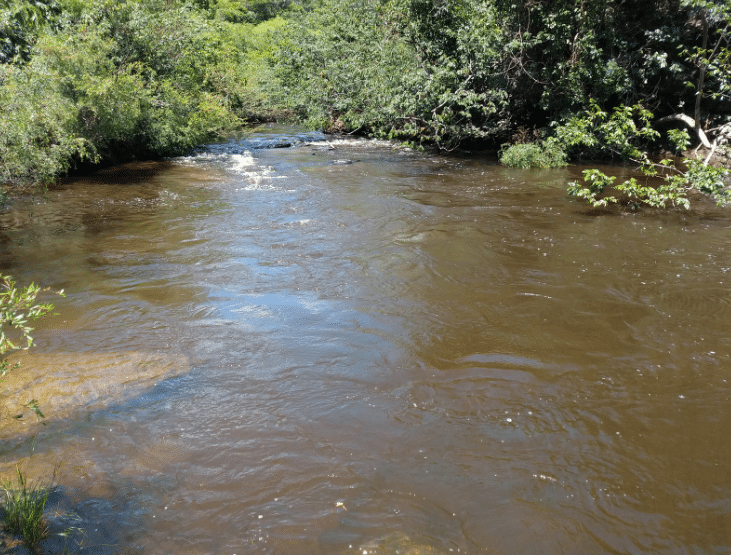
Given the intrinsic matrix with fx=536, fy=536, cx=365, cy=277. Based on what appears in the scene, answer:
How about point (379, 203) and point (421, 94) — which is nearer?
point (379, 203)

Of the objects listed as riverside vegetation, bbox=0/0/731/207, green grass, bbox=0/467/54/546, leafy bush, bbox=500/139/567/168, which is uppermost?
riverside vegetation, bbox=0/0/731/207

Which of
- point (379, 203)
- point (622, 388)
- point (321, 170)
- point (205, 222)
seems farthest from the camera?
point (321, 170)

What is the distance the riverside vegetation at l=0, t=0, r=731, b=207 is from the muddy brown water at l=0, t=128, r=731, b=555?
3.01 metres

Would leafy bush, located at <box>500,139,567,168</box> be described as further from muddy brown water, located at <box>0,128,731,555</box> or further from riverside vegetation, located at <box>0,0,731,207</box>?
muddy brown water, located at <box>0,128,731,555</box>

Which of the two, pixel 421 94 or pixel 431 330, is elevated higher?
pixel 421 94

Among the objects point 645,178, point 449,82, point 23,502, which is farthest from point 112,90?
point 645,178

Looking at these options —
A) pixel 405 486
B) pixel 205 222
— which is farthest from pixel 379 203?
pixel 405 486

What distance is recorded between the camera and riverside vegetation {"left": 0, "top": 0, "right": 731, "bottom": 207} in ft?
36.6

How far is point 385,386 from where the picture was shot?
15.4ft

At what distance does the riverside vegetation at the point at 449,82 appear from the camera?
11141mm

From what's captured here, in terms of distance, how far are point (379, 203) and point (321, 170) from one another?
12.4ft

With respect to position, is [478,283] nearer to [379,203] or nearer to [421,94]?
[379,203]

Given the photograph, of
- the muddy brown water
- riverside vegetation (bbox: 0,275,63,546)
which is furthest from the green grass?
the muddy brown water

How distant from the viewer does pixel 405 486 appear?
357 cm
